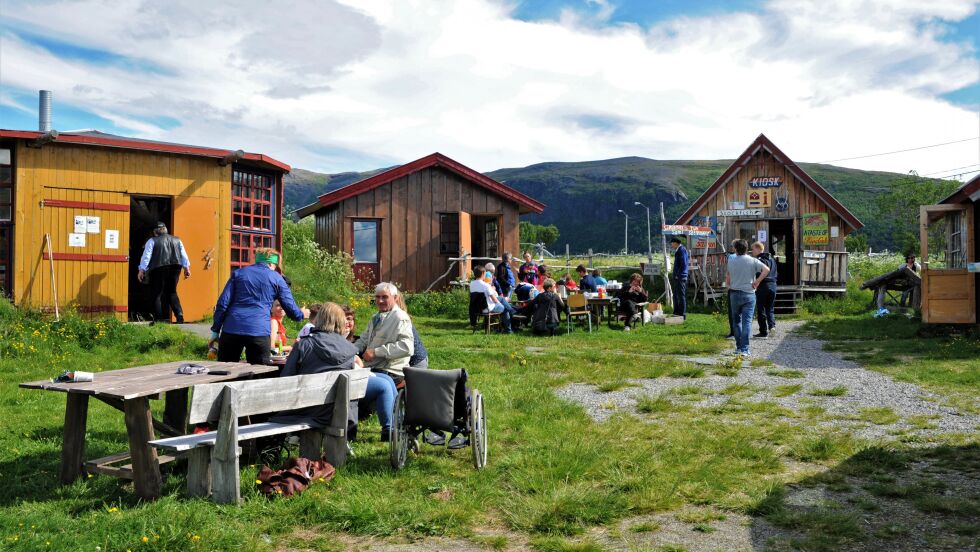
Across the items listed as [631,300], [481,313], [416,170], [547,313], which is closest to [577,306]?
[547,313]

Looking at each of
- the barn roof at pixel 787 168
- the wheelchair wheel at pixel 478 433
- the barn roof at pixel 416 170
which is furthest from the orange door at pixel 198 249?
the barn roof at pixel 787 168

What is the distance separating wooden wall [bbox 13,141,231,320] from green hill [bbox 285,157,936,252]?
116118 mm

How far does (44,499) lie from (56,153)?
9.31 m

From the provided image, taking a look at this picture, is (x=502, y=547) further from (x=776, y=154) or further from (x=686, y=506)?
(x=776, y=154)

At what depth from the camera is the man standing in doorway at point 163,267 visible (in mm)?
12352

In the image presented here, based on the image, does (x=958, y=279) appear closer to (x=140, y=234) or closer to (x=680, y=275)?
(x=680, y=275)

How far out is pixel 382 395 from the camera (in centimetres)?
614

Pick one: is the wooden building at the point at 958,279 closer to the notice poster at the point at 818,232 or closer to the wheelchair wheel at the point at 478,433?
the notice poster at the point at 818,232

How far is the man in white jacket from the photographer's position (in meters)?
6.39

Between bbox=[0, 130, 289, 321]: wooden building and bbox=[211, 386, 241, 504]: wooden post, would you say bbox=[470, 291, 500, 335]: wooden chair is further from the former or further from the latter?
bbox=[211, 386, 241, 504]: wooden post

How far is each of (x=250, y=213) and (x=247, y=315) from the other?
834 cm

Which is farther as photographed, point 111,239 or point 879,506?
point 111,239

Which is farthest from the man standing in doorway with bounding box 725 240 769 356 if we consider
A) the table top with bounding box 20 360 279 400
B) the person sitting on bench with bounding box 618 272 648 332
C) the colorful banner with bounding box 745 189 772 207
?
the colorful banner with bounding box 745 189 772 207

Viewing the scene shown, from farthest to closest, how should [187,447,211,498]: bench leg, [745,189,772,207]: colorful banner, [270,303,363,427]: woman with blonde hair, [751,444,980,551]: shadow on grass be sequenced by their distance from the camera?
[745,189,772,207]: colorful banner → [270,303,363,427]: woman with blonde hair → [187,447,211,498]: bench leg → [751,444,980,551]: shadow on grass
